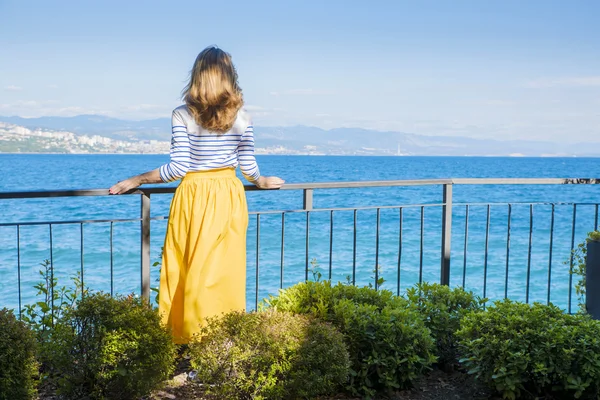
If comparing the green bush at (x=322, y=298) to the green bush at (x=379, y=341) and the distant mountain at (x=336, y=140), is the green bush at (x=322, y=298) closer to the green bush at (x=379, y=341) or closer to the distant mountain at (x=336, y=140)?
the green bush at (x=379, y=341)

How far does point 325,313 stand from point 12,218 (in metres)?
19.3

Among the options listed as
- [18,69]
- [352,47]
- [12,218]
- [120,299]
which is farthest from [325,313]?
[18,69]

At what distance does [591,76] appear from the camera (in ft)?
124

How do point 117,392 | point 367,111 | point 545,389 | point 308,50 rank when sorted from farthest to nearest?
point 367,111, point 308,50, point 545,389, point 117,392

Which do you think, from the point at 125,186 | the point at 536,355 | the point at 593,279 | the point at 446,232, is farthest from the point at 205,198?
the point at 593,279

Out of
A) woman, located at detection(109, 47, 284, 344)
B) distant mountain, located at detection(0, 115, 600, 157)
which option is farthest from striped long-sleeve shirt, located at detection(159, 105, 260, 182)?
distant mountain, located at detection(0, 115, 600, 157)

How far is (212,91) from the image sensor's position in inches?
114

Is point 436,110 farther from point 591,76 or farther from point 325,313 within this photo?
point 325,313

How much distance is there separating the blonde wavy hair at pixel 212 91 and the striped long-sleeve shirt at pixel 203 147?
0.17 ft

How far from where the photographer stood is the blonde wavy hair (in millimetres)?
2873

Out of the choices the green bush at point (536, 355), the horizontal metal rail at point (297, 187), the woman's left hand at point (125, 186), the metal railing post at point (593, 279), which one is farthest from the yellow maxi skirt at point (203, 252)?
the metal railing post at point (593, 279)

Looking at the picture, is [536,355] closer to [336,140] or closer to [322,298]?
[322,298]

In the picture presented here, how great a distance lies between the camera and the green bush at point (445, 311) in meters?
3.22

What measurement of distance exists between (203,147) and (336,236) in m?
15.8
